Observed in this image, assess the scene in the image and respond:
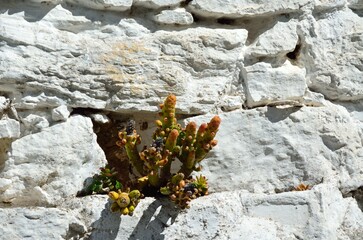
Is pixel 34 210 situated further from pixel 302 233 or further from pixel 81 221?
pixel 302 233

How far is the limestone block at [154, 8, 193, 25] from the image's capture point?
3.25m

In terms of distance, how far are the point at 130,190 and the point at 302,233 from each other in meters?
0.88

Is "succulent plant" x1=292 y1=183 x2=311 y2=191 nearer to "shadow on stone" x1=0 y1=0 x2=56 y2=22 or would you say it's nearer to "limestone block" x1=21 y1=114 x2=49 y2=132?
"limestone block" x1=21 y1=114 x2=49 y2=132

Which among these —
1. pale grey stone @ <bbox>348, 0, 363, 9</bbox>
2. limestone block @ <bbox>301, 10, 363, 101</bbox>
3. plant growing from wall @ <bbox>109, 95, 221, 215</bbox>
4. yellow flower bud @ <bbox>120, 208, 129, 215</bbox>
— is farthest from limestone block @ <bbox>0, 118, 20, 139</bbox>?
pale grey stone @ <bbox>348, 0, 363, 9</bbox>

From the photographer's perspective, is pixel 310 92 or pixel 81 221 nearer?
pixel 81 221

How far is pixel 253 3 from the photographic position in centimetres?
338

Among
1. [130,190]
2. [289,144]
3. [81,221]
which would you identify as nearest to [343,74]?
[289,144]

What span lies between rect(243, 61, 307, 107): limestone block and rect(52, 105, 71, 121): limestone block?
97 cm

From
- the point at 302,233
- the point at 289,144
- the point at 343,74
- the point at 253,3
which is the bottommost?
the point at 302,233

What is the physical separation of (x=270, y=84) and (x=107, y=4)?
0.95 metres

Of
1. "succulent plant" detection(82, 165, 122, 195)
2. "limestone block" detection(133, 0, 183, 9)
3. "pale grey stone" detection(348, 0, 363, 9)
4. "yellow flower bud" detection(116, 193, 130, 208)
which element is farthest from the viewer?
"pale grey stone" detection(348, 0, 363, 9)

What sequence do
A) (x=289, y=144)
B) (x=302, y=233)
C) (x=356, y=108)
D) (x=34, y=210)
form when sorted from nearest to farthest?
1. (x=34, y=210)
2. (x=302, y=233)
3. (x=289, y=144)
4. (x=356, y=108)

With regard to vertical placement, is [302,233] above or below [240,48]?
below

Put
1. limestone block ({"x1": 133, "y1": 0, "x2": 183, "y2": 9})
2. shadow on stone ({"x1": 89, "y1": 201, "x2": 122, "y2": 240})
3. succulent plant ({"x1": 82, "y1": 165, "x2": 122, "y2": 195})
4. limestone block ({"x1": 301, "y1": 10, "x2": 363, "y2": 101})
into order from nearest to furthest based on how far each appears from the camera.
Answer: shadow on stone ({"x1": 89, "y1": 201, "x2": 122, "y2": 240})
succulent plant ({"x1": 82, "y1": 165, "x2": 122, "y2": 195})
limestone block ({"x1": 133, "y1": 0, "x2": 183, "y2": 9})
limestone block ({"x1": 301, "y1": 10, "x2": 363, "y2": 101})
